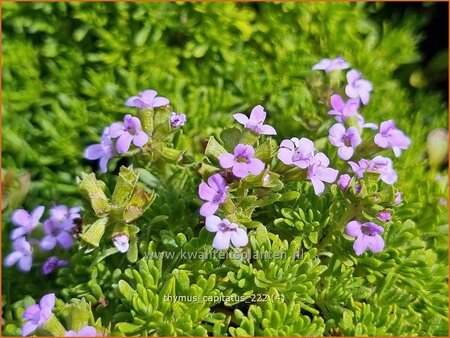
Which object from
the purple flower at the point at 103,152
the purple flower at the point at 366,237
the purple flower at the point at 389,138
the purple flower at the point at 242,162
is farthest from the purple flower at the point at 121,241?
the purple flower at the point at 389,138

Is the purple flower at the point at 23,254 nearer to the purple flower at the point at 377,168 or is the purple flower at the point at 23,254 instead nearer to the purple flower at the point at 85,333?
the purple flower at the point at 85,333

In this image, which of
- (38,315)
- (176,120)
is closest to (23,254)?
(38,315)

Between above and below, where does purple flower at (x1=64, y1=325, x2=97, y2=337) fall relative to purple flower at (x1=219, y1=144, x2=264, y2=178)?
below

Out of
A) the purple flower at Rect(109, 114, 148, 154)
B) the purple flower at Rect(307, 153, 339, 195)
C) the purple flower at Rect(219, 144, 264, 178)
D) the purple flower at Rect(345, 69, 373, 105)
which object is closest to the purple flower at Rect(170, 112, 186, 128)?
the purple flower at Rect(109, 114, 148, 154)

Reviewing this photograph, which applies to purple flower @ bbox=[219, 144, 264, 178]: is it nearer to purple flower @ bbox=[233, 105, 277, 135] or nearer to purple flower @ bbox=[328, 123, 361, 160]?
purple flower @ bbox=[233, 105, 277, 135]

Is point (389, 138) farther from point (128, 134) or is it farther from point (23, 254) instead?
point (23, 254)

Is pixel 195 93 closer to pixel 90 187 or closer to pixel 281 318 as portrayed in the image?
pixel 90 187
